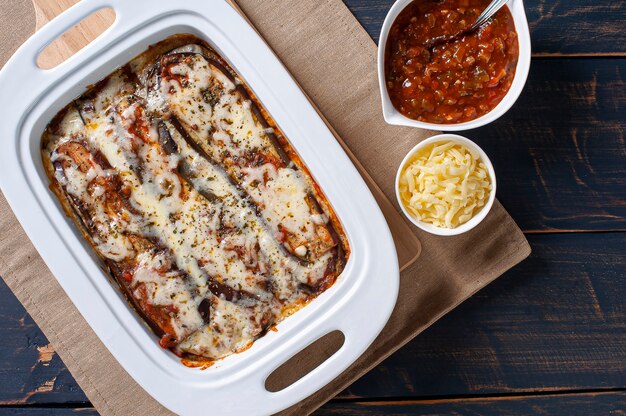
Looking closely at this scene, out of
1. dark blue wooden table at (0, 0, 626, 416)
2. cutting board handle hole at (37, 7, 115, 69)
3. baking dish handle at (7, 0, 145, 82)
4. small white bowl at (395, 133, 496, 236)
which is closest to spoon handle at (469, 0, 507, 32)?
small white bowl at (395, 133, 496, 236)

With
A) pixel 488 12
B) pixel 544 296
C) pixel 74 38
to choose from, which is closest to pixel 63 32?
pixel 74 38

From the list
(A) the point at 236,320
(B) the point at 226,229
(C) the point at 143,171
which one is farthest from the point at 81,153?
(A) the point at 236,320

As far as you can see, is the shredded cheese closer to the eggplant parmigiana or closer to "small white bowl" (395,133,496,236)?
"small white bowl" (395,133,496,236)

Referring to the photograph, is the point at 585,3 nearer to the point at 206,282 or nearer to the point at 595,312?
the point at 595,312

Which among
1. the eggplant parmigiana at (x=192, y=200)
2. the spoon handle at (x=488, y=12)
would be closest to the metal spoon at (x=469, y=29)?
the spoon handle at (x=488, y=12)

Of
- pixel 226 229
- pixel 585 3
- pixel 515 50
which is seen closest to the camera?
pixel 515 50

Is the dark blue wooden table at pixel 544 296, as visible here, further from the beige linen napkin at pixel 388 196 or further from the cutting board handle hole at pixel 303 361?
the cutting board handle hole at pixel 303 361
